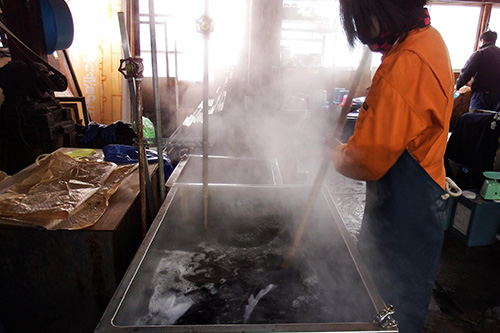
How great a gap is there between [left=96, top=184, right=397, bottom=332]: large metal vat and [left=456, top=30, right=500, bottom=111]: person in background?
19.1 feet

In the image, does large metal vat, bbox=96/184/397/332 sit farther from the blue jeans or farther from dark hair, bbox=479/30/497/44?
dark hair, bbox=479/30/497/44

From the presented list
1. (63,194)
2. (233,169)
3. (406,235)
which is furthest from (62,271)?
(406,235)

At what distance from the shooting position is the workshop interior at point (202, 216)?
1.49 meters

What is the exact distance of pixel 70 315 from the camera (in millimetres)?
1944

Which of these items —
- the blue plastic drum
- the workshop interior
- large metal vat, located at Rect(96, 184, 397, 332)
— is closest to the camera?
large metal vat, located at Rect(96, 184, 397, 332)

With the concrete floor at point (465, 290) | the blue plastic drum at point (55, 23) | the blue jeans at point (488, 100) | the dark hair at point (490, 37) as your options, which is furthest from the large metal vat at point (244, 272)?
the dark hair at point (490, 37)

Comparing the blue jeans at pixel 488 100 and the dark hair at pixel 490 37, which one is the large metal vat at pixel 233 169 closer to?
the blue jeans at pixel 488 100

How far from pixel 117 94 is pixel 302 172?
578cm

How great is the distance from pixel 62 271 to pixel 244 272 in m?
1.04

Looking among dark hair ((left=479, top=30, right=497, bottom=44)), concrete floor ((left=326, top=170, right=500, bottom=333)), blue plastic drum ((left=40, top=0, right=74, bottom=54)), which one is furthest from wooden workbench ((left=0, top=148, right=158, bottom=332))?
dark hair ((left=479, top=30, right=497, bottom=44))

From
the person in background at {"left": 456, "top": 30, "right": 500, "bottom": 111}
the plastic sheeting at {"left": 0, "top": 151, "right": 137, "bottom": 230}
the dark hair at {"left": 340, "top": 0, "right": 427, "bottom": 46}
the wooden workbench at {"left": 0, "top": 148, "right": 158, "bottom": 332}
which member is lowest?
the wooden workbench at {"left": 0, "top": 148, "right": 158, "bottom": 332}

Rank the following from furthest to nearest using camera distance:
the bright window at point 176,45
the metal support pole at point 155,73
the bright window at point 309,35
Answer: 1. the bright window at point 309,35
2. the bright window at point 176,45
3. the metal support pole at point 155,73

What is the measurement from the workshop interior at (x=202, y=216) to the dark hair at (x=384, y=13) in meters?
0.16

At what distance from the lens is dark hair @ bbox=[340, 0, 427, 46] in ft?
4.55
